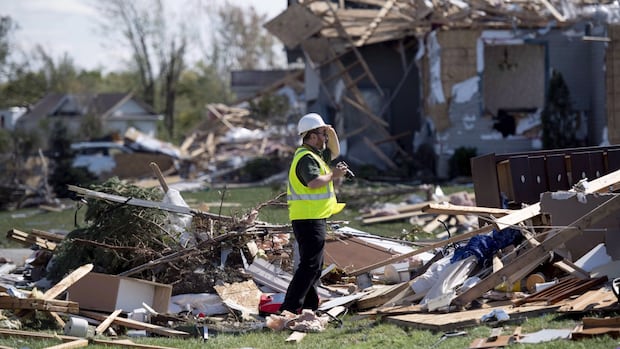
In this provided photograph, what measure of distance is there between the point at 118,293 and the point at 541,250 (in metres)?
4.13

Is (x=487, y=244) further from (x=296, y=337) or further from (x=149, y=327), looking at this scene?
(x=149, y=327)

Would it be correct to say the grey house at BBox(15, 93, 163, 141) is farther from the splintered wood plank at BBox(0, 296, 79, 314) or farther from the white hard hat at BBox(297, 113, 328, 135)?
the white hard hat at BBox(297, 113, 328, 135)

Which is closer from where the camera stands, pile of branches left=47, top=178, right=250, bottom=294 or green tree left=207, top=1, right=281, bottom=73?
pile of branches left=47, top=178, right=250, bottom=294

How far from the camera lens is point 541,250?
8453 mm

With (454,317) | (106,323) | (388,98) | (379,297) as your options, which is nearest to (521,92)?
(388,98)

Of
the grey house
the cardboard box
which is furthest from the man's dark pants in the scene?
the grey house

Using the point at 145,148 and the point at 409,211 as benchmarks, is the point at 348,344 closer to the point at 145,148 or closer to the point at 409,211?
the point at 409,211

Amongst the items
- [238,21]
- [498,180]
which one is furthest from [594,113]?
[238,21]

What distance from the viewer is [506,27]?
78.4 feet

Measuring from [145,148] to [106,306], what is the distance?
25.7 metres

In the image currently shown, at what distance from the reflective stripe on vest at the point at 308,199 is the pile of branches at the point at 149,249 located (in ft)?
5.10

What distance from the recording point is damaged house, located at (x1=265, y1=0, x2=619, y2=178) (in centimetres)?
2378

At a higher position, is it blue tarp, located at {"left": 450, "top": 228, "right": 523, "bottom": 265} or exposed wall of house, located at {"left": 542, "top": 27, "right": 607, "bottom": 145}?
exposed wall of house, located at {"left": 542, "top": 27, "right": 607, "bottom": 145}

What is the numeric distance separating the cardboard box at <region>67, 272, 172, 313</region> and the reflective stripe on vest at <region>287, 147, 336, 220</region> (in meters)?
1.70
